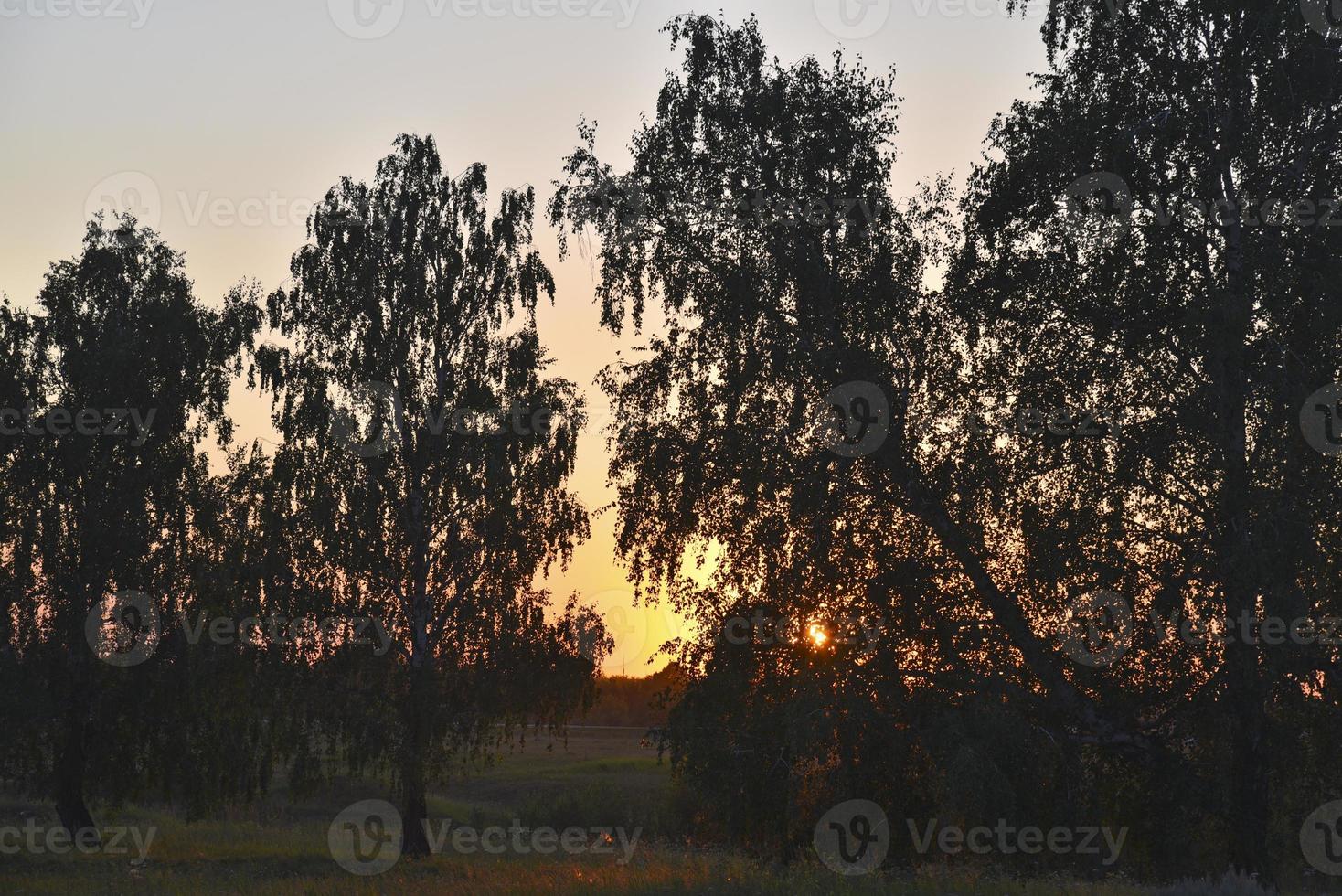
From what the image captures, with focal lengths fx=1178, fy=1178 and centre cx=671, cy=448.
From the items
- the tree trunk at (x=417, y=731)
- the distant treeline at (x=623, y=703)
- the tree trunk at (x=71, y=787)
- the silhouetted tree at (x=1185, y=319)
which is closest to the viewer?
the silhouetted tree at (x=1185, y=319)

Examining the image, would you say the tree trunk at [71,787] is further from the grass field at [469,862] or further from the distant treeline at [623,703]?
the distant treeline at [623,703]

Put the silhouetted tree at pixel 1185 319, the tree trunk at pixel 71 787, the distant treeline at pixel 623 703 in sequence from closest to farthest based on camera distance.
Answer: the silhouetted tree at pixel 1185 319
the tree trunk at pixel 71 787
the distant treeline at pixel 623 703

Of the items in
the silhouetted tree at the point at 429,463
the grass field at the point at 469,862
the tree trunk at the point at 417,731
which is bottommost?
the grass field at the point at 469,862

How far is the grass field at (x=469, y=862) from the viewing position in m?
17.0

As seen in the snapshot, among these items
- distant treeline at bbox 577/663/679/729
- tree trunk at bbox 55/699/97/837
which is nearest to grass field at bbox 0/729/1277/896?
tree trunk at bbox 55/699/97/837

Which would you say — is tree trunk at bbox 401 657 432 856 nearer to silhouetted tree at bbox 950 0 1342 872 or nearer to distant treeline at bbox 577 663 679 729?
silhouetted tree at bbox 950 0 1342 872

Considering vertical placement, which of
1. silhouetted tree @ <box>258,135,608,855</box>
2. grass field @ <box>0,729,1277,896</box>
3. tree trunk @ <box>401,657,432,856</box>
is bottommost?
grass field @ <box>0,729,1277,896</box>

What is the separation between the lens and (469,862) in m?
29.7

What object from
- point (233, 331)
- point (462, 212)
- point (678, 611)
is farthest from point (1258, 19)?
point (233, 331)

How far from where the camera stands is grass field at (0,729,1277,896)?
17.0 metres

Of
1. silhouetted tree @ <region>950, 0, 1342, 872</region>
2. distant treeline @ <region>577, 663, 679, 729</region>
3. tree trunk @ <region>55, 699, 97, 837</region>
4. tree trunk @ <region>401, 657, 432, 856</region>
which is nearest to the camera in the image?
silhouetted tree @ <region>950, 0, 1342, 872</region>

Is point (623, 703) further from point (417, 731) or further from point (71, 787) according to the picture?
point (417, 731)

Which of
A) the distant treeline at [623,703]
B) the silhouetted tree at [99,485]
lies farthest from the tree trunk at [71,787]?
the distant treeline at [623,703]

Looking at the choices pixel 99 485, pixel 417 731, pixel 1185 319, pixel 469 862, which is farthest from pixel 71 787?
pixel 1185 319
